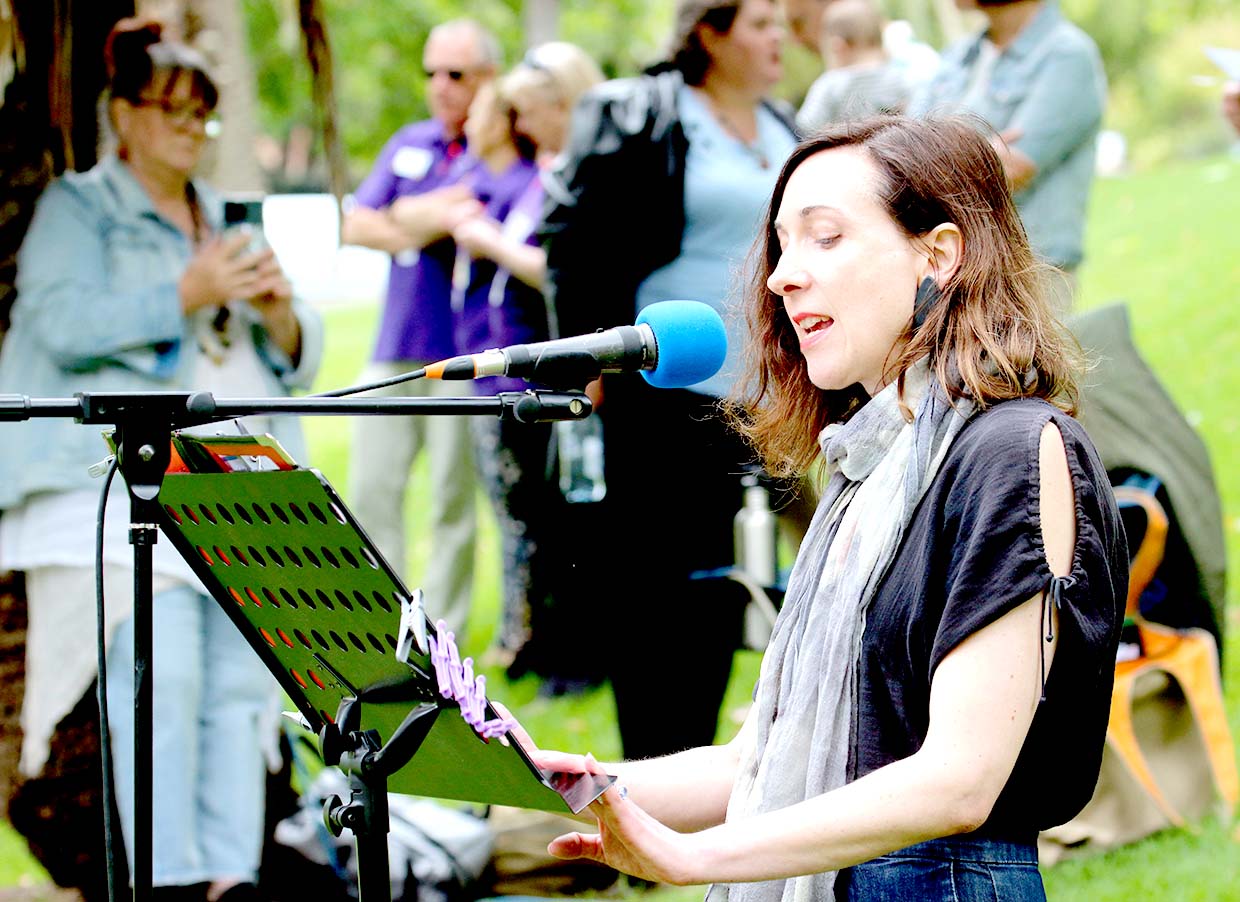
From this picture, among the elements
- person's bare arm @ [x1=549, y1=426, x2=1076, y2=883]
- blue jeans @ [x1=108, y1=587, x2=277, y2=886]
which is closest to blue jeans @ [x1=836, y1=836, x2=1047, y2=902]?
person's bare arm @ [x1=549, y1=426, x2=1076, y2=883]

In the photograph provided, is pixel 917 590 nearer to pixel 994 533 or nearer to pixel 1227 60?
pixel 994 533

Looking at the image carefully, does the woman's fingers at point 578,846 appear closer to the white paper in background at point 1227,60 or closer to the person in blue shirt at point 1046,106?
the white paper in background at point 1227,60

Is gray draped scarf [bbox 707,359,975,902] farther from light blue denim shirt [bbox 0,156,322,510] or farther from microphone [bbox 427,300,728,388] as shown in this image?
light blue denim shirt [bbox 0,156,322,510]

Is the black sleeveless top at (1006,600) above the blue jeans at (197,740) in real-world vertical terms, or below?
above

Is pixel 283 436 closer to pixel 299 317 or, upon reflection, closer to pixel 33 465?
pixel 299 317

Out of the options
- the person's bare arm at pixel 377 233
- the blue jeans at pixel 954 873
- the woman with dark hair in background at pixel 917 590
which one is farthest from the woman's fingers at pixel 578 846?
the person's bare arm at pixel 377 233

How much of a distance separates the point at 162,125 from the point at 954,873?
3120 mm

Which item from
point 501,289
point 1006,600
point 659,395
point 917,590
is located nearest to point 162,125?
point 659,395

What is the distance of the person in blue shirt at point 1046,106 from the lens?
4.61 m

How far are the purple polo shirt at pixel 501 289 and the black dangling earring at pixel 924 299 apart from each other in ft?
11.5

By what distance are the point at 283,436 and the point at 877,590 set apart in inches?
105

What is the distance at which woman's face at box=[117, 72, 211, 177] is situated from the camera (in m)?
4.15

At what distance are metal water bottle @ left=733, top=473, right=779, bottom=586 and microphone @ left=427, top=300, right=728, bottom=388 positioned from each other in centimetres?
221

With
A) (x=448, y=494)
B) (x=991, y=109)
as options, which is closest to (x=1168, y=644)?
(x=991, y=109)
